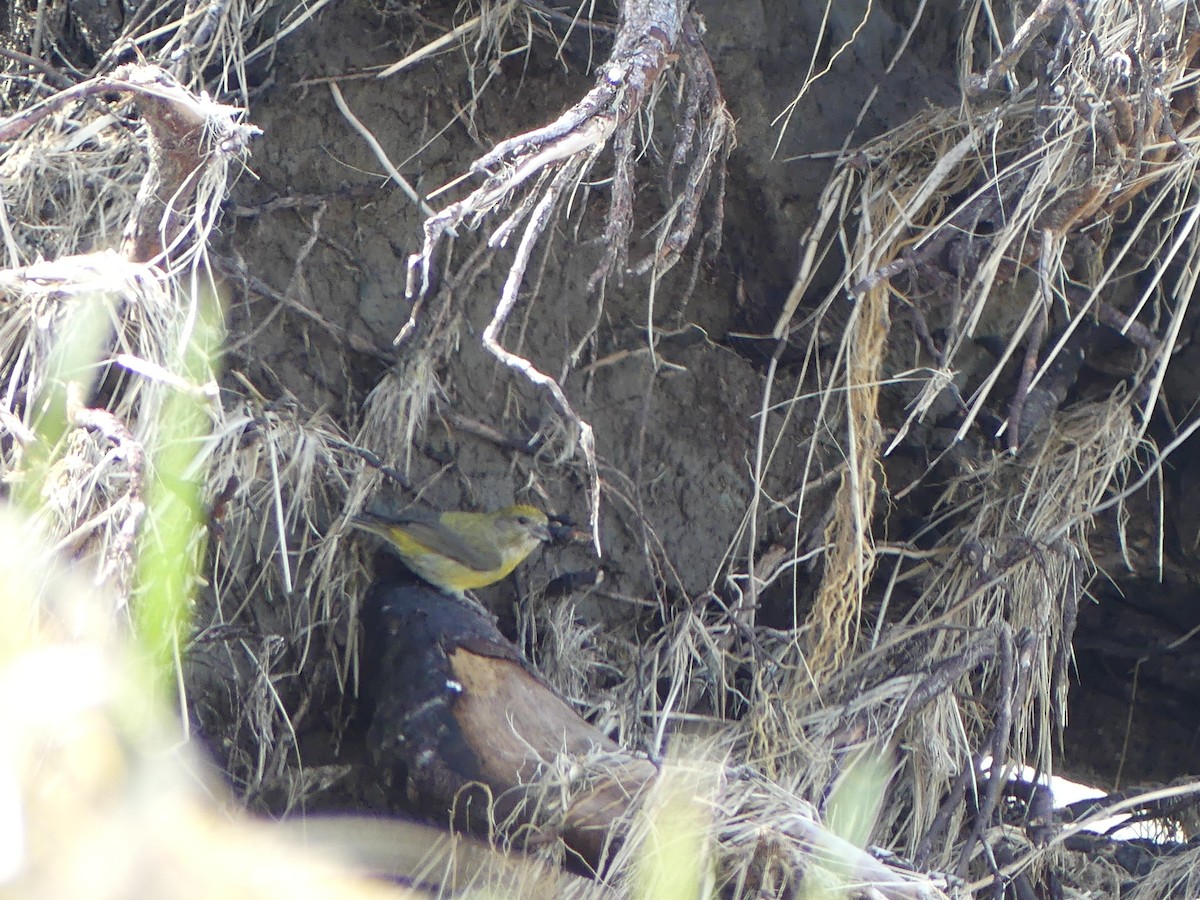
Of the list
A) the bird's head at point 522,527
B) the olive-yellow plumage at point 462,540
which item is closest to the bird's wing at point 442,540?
the olive-yellow plumage at point 462,540

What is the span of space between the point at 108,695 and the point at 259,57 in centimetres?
209

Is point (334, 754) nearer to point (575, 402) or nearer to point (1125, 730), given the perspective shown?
point (575, 402)

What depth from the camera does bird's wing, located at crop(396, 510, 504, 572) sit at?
11.4ft

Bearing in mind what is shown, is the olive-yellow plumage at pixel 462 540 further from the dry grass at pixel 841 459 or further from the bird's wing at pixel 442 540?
the dry grass at pixel 841 459

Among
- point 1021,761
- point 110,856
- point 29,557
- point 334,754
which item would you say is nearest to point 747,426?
point 1021,761

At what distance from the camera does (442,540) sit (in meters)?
3.57

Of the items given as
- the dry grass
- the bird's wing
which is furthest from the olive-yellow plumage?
the dry grass

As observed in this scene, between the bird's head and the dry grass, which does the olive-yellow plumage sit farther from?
the dry grass

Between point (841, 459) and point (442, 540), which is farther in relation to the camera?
point (841, 459)

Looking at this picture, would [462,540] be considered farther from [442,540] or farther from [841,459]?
[841,459]

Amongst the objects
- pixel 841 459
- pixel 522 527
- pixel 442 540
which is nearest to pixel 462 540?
pixel 442 540

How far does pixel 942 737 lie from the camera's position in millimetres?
3459

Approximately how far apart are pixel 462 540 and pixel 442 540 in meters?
0.10

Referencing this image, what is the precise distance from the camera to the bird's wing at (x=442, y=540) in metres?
3.49
